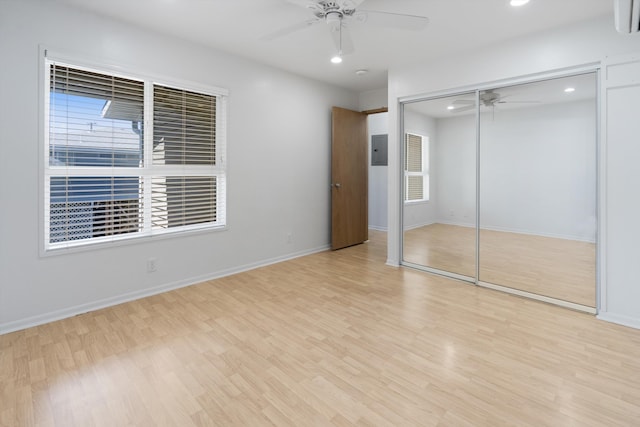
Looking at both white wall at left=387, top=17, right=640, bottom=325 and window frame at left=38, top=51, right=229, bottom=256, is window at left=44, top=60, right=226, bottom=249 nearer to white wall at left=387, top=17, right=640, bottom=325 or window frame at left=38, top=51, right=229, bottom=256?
window frame at left=38, top=51, right=229, bottom=256

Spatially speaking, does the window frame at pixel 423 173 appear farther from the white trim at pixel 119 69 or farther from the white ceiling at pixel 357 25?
the white trim at pixel 119 69

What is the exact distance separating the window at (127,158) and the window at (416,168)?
2.31 m

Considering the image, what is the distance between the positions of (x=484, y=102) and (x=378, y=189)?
350cm

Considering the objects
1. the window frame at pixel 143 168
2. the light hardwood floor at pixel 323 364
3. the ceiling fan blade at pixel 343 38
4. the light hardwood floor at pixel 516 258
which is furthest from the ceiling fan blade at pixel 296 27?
the light hardwood floor at pixel 516 258

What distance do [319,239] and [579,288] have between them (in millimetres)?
3216

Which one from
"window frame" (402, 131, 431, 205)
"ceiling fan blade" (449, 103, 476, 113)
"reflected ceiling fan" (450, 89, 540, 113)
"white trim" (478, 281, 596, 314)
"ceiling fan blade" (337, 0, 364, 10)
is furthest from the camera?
"window frame" (402, 131, 431, 205)

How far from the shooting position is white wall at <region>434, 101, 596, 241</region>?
290 centimetres

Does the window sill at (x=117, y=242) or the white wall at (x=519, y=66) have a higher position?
the white wall at (x=519, y=66)

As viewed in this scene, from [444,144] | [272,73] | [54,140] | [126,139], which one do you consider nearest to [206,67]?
[272,73]

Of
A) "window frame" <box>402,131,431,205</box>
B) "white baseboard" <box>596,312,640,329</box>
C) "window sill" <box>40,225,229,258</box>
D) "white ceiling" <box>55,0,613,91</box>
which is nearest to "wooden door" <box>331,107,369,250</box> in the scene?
"window frame" <box>402,131,431,205</box>

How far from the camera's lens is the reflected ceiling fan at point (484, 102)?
334 cm

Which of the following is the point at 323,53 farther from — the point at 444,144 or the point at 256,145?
the point at 444,144

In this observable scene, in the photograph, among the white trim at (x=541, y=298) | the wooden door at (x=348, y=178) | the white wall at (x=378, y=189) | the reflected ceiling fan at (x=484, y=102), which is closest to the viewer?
the white trim at (x=541, y=298)

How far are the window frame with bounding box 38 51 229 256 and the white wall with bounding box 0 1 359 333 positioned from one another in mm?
48
